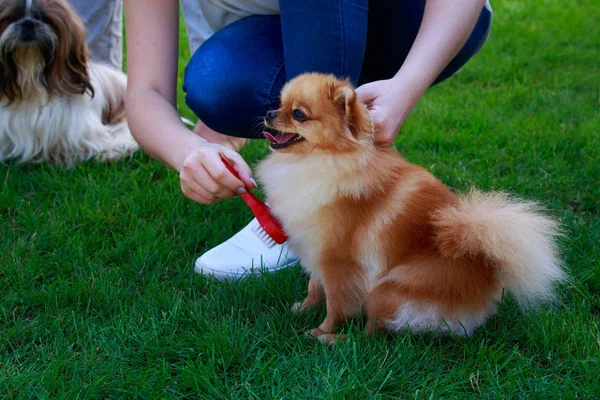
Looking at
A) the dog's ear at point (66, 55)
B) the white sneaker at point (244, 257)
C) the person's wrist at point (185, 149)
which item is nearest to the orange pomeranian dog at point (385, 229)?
the person's wrist at point (185, 149)

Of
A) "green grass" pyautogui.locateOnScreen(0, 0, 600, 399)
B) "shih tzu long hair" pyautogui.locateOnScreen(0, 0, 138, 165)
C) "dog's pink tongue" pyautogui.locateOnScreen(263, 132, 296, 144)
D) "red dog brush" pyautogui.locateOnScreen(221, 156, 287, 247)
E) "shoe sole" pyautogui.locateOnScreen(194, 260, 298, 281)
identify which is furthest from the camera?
"shih tzu long hair" pyautogui.locateOnScreen(0, 0, 138, 165)

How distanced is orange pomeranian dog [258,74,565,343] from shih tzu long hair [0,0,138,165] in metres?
1.70

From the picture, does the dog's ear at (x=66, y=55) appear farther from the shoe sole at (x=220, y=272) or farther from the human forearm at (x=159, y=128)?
the shoe sole at (x=220, y=272)

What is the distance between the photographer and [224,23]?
2363 millimetres

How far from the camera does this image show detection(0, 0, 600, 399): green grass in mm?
1507

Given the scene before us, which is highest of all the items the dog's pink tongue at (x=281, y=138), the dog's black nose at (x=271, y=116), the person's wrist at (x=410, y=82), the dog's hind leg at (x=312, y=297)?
the person's wrist at (x=410, y=82)

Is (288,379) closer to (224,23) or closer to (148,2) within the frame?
(148,2)

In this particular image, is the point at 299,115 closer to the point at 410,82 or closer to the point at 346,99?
the point at 346,99

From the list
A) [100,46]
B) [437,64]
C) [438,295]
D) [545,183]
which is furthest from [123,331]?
[100,46]

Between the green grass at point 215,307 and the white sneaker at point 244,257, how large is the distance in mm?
70

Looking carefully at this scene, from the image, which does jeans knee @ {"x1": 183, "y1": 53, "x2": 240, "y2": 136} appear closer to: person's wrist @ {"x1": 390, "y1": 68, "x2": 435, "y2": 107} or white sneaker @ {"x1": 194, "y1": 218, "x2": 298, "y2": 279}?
white sneaker @ {"x1": 194, "y1": 218, "x2": 298, "y2": 279}

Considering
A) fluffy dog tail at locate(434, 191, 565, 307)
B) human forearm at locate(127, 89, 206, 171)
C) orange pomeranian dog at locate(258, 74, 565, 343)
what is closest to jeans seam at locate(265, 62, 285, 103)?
human forearm at locate(127, 89, 206, 171)

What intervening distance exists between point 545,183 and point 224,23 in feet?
4.72

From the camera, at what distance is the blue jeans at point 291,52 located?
1854mm
